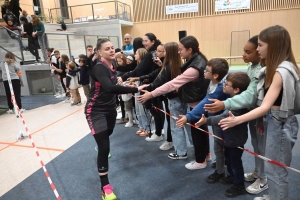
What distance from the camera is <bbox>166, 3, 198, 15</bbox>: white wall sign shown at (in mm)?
13734

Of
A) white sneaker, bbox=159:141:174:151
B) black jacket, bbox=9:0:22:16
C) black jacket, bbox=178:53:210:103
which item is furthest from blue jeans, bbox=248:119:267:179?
black jacket, bbox=9:0:22:16

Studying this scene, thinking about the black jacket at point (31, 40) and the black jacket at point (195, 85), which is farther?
the black jacket at point (31, 40)

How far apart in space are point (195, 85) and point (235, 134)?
659mm

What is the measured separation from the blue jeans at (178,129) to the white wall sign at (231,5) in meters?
Result: 12.4

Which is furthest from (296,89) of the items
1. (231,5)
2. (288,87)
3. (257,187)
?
(231,5)

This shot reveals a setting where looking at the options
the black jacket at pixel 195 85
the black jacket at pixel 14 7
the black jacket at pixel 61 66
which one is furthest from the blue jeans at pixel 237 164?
the black jacket at pixel 14 7

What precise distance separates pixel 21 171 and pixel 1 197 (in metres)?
0.54

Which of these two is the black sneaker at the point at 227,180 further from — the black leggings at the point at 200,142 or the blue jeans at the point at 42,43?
the blue jeans at the point at 42,43

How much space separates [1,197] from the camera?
2.39 metres

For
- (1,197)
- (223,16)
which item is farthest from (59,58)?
(223,16)

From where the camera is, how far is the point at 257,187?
7.16ft

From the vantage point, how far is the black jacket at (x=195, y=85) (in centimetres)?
228

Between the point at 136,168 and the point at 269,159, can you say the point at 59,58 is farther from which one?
the point at 269,159

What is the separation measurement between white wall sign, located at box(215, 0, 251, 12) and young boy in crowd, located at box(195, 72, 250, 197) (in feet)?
42.2
